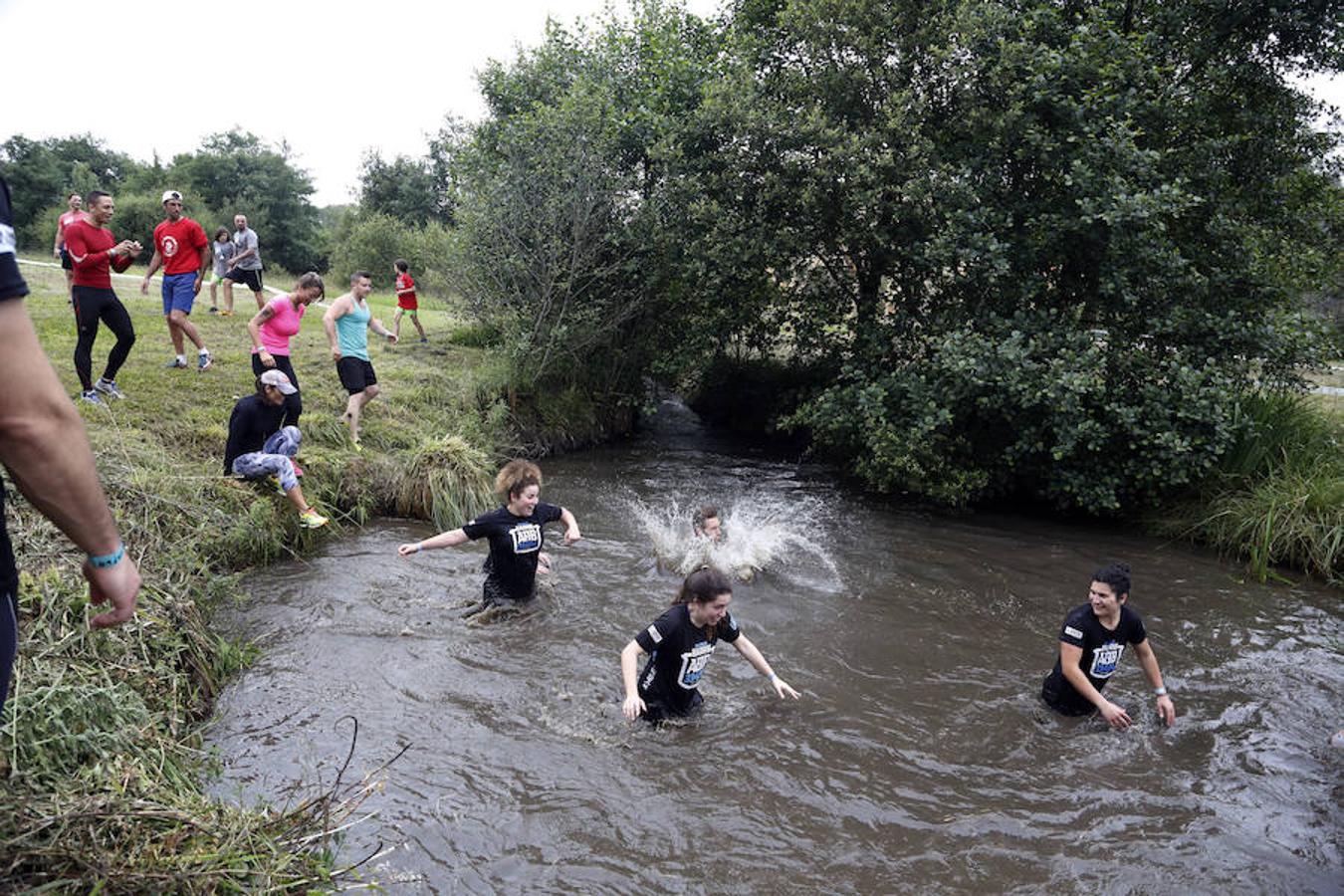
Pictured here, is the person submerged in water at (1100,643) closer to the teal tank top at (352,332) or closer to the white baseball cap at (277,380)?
the white baseball cap at (277,380)

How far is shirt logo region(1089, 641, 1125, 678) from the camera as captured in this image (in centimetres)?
625

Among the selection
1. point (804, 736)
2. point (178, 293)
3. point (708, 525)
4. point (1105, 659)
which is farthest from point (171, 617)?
point (178, 293)

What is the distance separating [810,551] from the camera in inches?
421

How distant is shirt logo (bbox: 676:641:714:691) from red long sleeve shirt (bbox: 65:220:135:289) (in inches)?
315

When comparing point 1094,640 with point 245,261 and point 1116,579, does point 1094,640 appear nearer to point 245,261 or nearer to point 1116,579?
point 1116,579

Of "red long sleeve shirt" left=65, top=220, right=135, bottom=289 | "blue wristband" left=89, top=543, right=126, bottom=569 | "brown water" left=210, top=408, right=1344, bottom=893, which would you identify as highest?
"red long sleeve shirt" left=65, top=220, right=135, bottom=289

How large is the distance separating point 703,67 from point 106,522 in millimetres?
15167

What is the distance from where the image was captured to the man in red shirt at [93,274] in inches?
371

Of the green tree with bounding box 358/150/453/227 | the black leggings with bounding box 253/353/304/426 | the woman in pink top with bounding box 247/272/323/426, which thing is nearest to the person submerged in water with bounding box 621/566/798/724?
the black leggings with bounding box 253/353/304/426

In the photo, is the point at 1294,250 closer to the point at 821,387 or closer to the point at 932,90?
the point at 932,90

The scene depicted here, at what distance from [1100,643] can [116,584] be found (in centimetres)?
627

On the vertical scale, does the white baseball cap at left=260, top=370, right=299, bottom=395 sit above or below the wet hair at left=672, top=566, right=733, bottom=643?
above

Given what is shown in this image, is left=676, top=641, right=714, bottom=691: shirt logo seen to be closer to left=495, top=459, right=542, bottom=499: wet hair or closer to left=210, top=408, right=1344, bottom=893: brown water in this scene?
left=210, top=408, right=1344, bottom=893: brown water

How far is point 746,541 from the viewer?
998 centimetres
